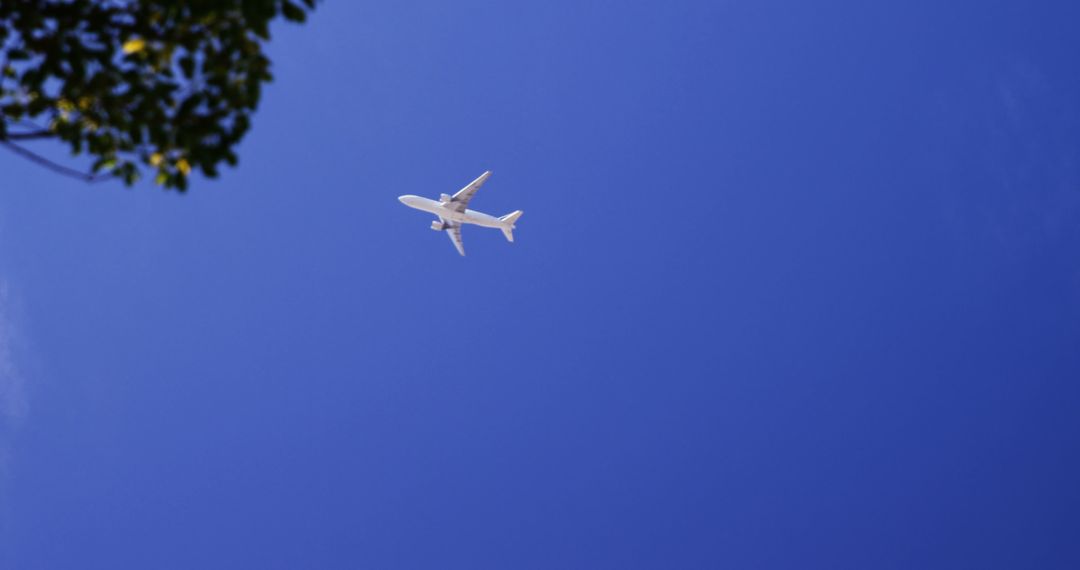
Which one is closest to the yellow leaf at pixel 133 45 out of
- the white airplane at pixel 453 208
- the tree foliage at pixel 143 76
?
the tree foliage at pixel 143 76

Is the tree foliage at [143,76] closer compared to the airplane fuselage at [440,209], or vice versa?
the tree foliage at [143,76]

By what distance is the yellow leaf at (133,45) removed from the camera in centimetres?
1995

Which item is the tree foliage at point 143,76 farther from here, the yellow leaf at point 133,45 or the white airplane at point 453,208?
the white airplane at point 453,208

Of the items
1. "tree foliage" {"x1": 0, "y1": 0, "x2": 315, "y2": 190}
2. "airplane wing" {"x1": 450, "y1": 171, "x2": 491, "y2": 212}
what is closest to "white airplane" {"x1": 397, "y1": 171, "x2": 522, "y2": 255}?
"airplane wing" {"x1": 450, "y1": 171, "x2": 491, "y2": 212}

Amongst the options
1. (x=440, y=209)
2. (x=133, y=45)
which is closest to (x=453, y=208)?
(x=440, y=209)

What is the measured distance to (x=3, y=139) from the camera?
19.1 meters

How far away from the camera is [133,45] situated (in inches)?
787

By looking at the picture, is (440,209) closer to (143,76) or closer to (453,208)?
(453,208)

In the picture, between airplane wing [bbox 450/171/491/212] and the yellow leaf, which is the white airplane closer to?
airplane wing [bbox 450/171/491/212]

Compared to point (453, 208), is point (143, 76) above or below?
below

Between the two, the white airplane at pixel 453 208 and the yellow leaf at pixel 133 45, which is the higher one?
the white airplane at pixel 453 208

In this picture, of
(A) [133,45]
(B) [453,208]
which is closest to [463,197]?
(B) [453,208]

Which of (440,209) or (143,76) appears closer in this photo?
(143,76)

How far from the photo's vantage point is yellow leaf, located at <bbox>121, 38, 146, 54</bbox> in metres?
20.0
